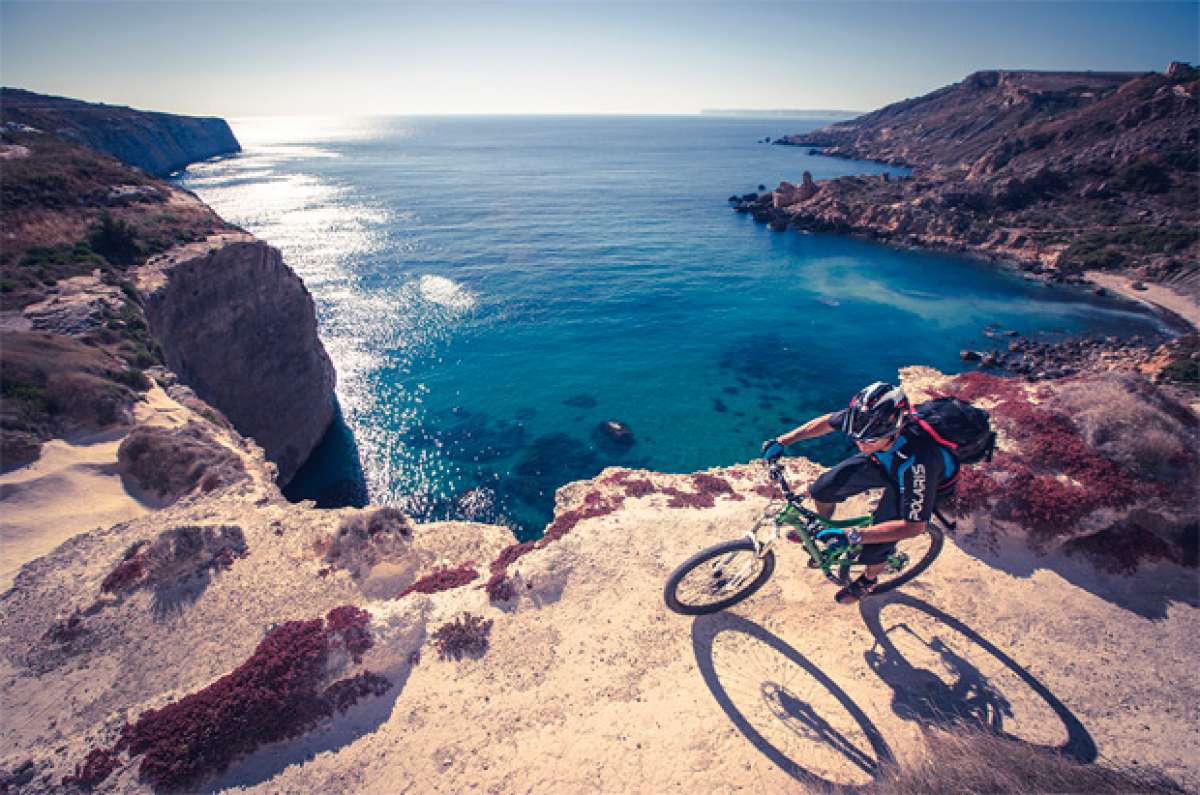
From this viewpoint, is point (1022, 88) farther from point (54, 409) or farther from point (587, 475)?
point (54, 409)

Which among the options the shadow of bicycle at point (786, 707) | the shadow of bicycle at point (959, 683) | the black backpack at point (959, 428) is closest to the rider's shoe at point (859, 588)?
the shadow of bicycle at point (959, 683)

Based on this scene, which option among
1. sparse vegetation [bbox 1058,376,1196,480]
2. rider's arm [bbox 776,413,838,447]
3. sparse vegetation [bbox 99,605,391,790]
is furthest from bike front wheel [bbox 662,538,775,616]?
sparse vegetation [bbox 1058,376,1196,480]

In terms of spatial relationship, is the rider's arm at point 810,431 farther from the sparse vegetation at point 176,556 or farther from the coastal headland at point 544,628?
the sparse vegetation at point 176,556

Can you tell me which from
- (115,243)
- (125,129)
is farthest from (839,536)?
(125,129)

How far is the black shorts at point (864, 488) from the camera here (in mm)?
7469

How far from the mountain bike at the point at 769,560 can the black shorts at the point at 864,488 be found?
28 cm

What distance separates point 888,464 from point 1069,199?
304 ft

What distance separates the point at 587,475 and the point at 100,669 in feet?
63.5

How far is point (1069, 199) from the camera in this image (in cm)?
6806

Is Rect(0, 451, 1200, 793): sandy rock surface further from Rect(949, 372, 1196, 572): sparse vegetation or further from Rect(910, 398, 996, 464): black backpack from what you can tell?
Rect(910, 398, 996, 464): black backpack

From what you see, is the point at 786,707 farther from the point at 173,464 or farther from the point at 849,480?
the point at 173,464

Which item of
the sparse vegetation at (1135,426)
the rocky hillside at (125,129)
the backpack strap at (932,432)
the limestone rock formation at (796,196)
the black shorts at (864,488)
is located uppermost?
the rocky hillside at (125,129)

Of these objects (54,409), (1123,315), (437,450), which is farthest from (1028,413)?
(1123,315)

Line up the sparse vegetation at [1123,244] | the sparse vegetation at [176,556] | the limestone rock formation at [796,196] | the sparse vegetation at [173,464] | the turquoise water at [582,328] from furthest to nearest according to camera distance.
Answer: the limestone rock formation at [796,196] < the sparse vegetation at [1123,244] < the turquoise water at [582,328] < the sparse vegetation at [173,464] < the sparse vegetation at [176,556]
